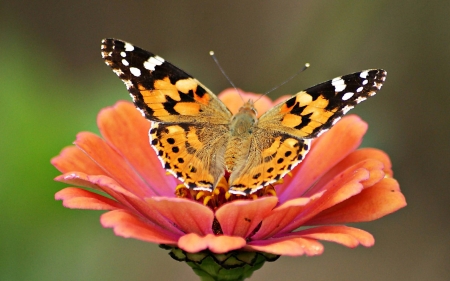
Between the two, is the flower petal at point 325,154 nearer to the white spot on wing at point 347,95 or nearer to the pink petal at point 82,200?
the white spot on wing at point 347,95

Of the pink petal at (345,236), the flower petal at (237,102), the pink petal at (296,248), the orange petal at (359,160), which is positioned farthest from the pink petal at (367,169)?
the flower petal at (237,102)

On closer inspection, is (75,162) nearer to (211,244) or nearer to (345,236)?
(211,244)

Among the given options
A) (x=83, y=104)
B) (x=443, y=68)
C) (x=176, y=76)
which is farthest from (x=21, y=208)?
(x=443, y=68)

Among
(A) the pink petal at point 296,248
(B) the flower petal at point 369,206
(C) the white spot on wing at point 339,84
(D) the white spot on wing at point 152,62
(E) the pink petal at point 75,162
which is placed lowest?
(B) the flower petal at point 369,206

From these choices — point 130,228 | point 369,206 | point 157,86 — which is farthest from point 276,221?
point 157,86

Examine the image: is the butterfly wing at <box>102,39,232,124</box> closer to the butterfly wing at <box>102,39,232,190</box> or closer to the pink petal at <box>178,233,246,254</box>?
the butterfly wing at <box>102,39,232,190</box>

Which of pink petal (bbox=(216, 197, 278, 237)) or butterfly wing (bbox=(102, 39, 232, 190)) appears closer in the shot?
pink petal (bbox=(216, 197, 278, 237))

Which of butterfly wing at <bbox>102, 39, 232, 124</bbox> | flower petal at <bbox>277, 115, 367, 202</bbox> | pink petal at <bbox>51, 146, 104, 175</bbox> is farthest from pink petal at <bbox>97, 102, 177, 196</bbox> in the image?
flower petal at <bbox>277, 115, 367, 202</bbox>

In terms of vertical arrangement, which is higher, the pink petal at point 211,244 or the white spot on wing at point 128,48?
the white spot on wing at point 128,48
